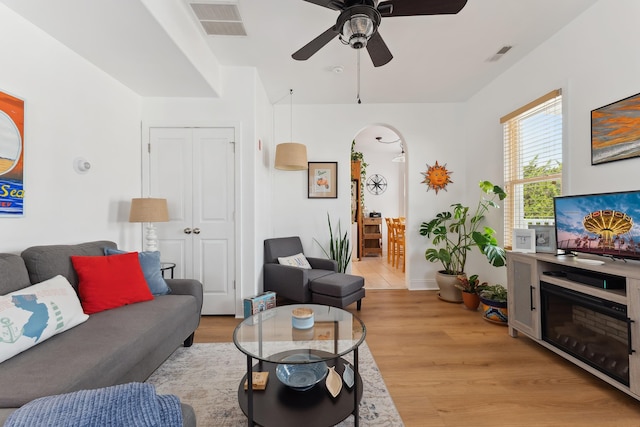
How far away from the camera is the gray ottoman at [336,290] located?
2.95m

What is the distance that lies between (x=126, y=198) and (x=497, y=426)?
11.3 feet

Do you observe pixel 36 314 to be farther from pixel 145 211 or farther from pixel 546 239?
pixel 546 239

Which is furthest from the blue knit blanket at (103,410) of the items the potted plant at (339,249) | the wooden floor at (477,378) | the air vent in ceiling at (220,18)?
the potted plant at (339,249)

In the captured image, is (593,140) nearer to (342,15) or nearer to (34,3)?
(342,15)

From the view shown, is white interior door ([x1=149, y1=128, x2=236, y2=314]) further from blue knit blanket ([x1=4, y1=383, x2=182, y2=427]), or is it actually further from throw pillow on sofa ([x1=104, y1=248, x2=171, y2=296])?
blue knit blanket ([x1=4, y1=383, x2=182, y2=427])

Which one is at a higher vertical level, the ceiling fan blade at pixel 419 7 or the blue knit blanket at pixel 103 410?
the ceiling fan blade at pixel 419 7

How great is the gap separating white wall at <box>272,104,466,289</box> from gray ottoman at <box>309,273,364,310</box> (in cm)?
106

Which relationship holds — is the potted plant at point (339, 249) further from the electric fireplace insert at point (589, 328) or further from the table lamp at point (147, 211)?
the electric fireplace insert at point (589, 328)

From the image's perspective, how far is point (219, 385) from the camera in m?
1.88

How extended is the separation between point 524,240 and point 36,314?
11.2 ft

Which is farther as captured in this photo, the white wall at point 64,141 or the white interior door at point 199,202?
the white interior door at point 199,202

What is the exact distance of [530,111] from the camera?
292 centimetres

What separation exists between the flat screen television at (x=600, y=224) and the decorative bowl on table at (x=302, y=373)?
204 centimetres

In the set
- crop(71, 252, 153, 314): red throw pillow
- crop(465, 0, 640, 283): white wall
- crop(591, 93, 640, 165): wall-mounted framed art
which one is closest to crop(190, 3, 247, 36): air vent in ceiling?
crop(71, 252, 153, 314): red throw pillow
